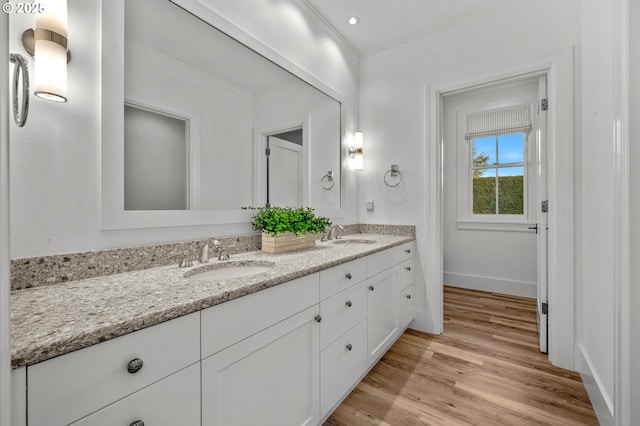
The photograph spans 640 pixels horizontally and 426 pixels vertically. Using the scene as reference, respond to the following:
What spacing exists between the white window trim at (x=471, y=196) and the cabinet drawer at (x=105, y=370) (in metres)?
3.69

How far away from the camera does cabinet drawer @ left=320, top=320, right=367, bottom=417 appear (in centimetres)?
139

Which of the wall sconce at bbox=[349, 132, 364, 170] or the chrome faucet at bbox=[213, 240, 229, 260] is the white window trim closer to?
the wall sconce at bbox=[349, 132, 364, 170]

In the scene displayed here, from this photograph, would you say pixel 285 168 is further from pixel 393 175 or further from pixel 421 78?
pixel 421 78

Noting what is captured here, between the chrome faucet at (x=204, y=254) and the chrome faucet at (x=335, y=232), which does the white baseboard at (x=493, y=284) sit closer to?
the chrome faucet at (x=335, y=232)

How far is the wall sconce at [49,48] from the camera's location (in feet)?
2.94

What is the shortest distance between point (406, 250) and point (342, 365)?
1.17m

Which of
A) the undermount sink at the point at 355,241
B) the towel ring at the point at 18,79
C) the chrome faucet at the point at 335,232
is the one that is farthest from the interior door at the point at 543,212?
the towel ring at the point at 18,79

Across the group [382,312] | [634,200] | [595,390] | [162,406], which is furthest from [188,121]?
[595,390]

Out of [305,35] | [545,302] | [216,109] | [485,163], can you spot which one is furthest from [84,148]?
[485,163]

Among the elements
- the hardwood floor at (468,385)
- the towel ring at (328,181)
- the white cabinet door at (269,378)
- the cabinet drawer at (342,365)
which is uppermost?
the towel ring at (328,181)

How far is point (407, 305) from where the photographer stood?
2.42 m

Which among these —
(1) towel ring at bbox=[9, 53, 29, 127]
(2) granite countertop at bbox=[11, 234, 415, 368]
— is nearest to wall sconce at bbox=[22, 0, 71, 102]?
(1) towel ring at bbox=[9, 53, 29, 127]

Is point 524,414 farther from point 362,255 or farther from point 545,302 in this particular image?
point 362,255

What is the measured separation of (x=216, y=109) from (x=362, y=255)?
3.77 feet
